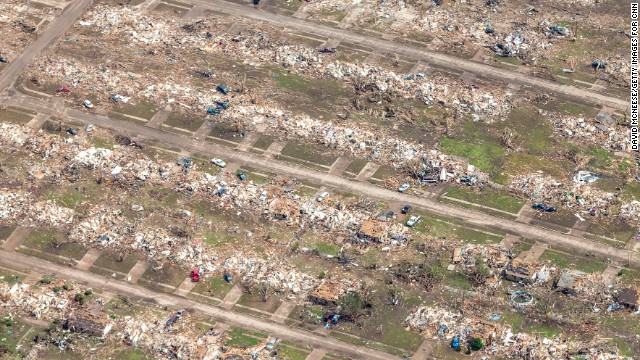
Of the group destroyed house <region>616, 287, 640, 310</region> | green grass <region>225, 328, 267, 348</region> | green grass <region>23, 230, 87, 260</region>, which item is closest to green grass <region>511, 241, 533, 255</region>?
destroyed house <region>616, 287, 640, 310</region>

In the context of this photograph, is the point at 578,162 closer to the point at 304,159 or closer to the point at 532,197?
the point at 532,197

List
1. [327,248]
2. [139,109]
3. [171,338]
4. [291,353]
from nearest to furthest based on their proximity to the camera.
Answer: [291,353], [171,338], [327,248], [139,109]

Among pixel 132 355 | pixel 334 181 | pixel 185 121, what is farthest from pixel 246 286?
pixel 185 121

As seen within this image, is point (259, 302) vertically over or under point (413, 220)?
under

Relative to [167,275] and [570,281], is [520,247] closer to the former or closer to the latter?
[570,281]

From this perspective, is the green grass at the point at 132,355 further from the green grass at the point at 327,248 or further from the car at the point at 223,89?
the car at the point at 223,89

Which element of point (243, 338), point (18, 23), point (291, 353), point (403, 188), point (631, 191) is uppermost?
point (18, 23)

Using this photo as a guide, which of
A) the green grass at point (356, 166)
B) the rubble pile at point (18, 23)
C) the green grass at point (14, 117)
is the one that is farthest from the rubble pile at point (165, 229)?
the rubble pile at point (18, 23)
